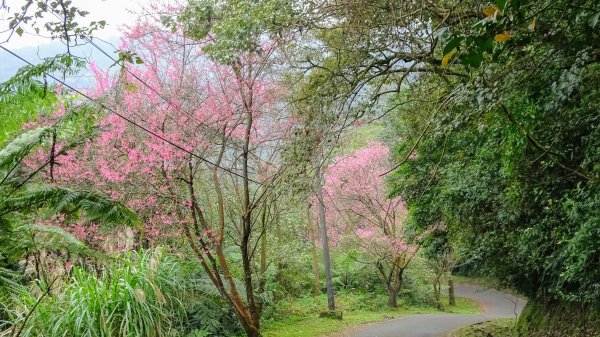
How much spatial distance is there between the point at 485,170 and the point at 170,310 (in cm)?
517

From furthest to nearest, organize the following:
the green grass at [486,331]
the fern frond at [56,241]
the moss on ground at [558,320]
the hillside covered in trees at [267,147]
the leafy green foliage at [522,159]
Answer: the green grass at [486,331] → the moss on ground at [558,320] → the fern frond at [56,241] → the hillside covered in trees at [267,147] → the leafy green foliage at [522,159]

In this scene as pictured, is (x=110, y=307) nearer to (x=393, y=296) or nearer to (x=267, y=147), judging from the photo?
(x=267, y=147)

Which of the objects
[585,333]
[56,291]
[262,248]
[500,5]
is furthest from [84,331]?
[262,248]

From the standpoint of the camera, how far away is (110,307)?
5305mm

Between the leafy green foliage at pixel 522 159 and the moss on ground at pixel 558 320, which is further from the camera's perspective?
the moss on ground at pixel 558 320

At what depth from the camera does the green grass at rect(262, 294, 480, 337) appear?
13.4 metres

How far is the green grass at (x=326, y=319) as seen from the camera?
43.9 ft

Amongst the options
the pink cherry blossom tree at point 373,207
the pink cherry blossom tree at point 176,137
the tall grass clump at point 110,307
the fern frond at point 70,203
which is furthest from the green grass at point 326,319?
the fern frond at point 70,203

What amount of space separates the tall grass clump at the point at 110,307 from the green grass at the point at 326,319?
282 inches

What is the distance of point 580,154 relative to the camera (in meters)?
6.04

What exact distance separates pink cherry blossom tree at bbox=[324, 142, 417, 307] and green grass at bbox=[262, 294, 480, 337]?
106 cm

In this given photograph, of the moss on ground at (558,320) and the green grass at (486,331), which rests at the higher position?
the moss on ground at (558,320)

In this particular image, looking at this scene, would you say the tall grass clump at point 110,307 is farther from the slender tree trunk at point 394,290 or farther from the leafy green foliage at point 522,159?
the slender tree trunk at point 394,290

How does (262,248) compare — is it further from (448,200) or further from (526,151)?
(526,151)
